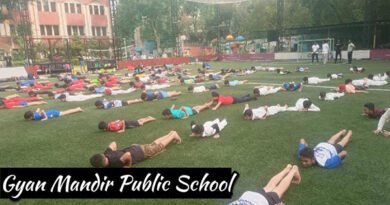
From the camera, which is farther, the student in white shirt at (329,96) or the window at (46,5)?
the window at (46,5)

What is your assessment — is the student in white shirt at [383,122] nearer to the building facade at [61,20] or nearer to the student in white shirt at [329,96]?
the student in white shirt at [329,96]

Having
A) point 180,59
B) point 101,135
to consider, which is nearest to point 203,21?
point 180,59

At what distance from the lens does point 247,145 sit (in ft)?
20.0

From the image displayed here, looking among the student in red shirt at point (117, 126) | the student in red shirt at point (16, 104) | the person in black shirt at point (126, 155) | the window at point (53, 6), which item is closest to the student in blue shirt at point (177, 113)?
the student in red shirt at point (117, 126)

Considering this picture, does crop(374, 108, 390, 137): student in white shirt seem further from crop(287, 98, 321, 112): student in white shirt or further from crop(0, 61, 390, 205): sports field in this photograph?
crop(287, 98, 321, 112): student in white shirt

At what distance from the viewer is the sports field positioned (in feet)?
13.8

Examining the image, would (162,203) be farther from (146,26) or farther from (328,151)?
(146,26)

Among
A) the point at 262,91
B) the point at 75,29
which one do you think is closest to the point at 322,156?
the point at 262,91

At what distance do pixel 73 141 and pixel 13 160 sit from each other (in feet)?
4.49

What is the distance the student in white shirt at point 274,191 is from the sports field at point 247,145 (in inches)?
5.3

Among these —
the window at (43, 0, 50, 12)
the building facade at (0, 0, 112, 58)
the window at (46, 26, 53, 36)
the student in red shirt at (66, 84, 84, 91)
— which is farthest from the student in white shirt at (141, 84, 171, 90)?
the window at (43, 0, 50, 12)

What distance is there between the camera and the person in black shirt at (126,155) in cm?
494

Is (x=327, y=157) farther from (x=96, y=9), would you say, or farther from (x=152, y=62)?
(x=96, y=9)

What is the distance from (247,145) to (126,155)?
2271mm
